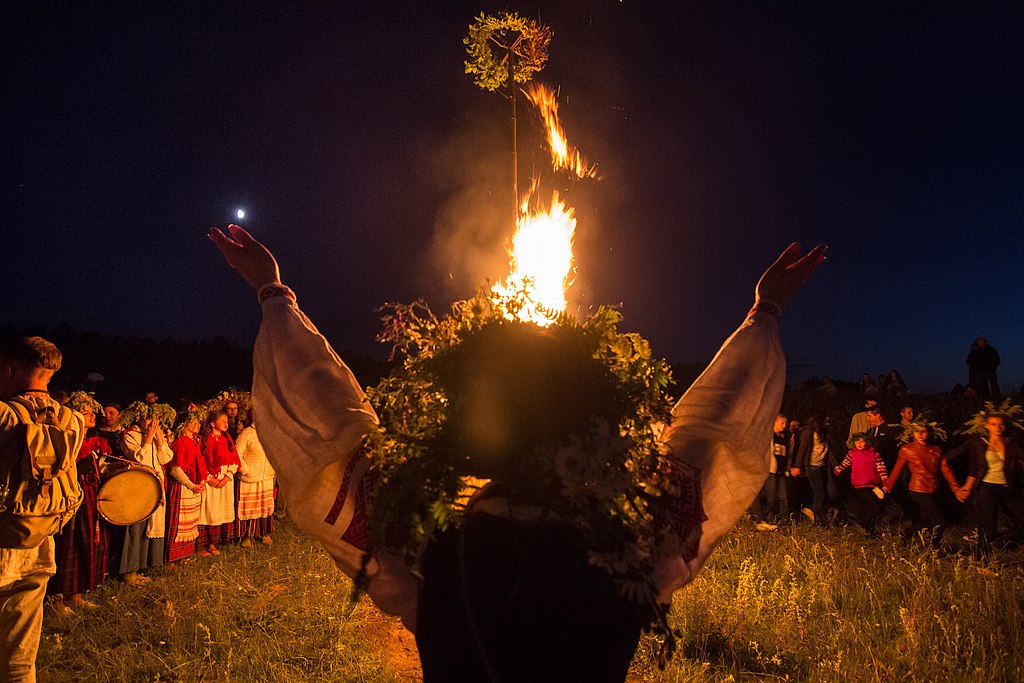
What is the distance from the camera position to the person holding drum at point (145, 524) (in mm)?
7945

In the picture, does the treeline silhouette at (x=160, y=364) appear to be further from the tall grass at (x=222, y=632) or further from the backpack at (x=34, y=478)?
the backpack at (x=34, y=478)

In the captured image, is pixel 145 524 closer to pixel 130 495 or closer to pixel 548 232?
pixel 130 495

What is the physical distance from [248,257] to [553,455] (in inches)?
53.8

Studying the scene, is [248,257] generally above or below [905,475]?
above

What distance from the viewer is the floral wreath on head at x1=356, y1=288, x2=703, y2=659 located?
5.32ft

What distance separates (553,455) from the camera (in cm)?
165

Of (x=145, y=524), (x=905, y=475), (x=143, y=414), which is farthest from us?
(x=905, y=475)

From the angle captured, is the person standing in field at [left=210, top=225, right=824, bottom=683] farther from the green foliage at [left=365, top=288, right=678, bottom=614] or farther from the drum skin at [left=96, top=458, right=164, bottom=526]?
the drum skin at [left=96, top=458, right=164, bottom=526]

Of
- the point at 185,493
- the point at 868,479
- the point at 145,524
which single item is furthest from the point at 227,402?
the point at 868,479

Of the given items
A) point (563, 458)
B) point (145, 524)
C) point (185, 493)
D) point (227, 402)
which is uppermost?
point (563, 458)

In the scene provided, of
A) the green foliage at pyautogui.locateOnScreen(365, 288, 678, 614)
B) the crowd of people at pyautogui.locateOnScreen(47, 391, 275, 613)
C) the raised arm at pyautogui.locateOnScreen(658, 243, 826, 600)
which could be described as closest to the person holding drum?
the crowd of people at pyautogui.locateOnScreen(47, 391, 275, 613)

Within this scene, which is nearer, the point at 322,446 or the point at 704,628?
the point at 322,446

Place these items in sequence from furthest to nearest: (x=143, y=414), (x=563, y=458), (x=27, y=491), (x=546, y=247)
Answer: (x=143, y=414), (x=546, y=247), (x=27, y=491), (x=563, y=458)

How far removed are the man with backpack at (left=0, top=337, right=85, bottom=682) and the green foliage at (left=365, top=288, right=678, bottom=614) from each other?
3229mm
